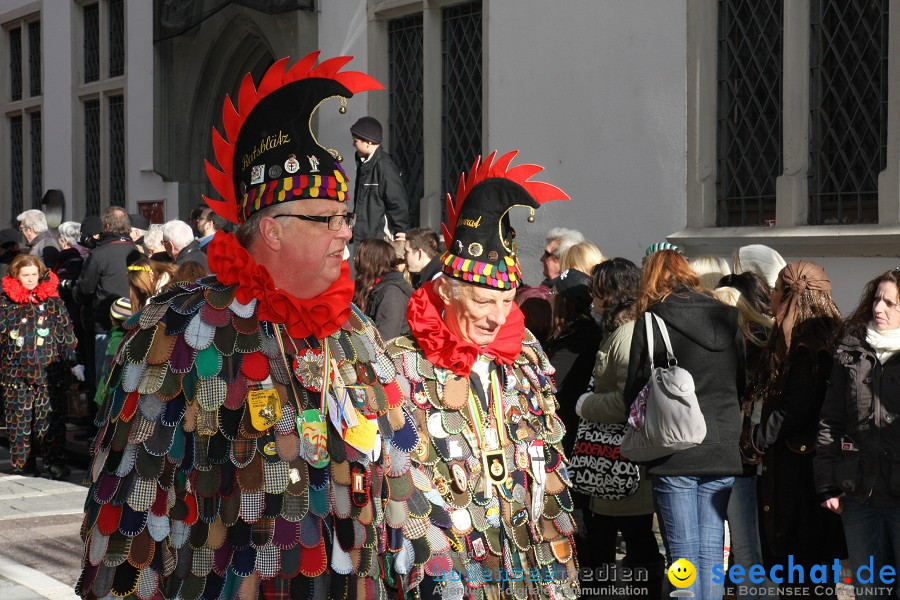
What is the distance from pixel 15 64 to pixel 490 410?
19.4m

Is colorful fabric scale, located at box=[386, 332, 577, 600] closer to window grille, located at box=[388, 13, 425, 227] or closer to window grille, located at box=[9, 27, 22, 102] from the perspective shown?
window grille, located at box=[388, 13, 425, 227]

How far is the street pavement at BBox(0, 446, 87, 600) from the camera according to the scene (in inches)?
259

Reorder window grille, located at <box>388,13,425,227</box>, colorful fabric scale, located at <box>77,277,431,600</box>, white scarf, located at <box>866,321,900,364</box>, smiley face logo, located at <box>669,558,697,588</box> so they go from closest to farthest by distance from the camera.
Result: colorful fabric scale, located at <box>77,277,431,600</box>
white scarf, located at <box>866,321,900,364</box>
smiley face logo, located at <box>669,558,697,588</box>
window grille, located at <box>388,13,425,227</box>

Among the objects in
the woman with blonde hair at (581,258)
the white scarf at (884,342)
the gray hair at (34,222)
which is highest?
the gray hair at (34,222)

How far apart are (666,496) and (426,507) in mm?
2471

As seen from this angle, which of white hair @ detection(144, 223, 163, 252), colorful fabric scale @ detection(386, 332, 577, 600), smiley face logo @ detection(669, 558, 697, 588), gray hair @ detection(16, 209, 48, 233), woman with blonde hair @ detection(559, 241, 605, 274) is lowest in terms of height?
smiley face logo @ detection(669, 558, 697, 588)

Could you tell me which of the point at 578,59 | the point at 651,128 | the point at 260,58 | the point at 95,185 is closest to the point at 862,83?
the point at 651,128

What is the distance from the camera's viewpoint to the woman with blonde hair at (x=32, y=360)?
10.2m

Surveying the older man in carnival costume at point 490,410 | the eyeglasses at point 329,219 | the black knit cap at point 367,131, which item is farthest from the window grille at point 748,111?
the eyeglasses at point 329,219

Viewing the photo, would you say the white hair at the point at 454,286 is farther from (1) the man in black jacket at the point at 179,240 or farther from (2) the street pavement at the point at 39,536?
(1) the man in black jacket at the point at 179,240

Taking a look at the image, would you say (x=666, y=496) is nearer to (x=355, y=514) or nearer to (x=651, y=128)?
(x=355, y=514)

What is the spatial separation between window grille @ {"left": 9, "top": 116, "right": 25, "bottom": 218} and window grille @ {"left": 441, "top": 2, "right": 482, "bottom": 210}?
12.1 metres

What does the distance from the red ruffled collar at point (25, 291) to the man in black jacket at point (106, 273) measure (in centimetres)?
35

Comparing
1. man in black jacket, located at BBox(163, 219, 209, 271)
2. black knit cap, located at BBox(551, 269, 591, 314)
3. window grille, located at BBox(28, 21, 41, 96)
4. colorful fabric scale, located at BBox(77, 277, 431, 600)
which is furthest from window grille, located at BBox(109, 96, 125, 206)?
colorful fabric scale, located at BBox(77, 277, 431, 600)
